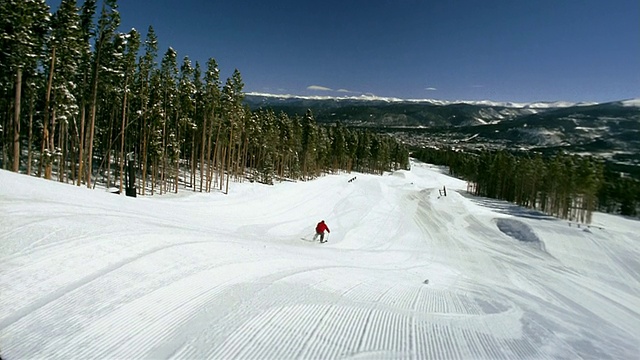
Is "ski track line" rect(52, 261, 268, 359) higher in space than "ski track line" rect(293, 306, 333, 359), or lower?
higher

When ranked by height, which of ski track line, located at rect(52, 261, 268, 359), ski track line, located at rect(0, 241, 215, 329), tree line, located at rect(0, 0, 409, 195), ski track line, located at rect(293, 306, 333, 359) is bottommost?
ski track line, located at rect(293, 306, 333, 359)

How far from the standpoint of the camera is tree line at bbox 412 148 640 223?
51500mm

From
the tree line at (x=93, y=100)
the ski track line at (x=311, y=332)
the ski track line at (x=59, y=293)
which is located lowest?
the ski track line at (x=311, y=332)

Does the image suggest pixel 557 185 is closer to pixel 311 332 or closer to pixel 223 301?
pixel 311 332

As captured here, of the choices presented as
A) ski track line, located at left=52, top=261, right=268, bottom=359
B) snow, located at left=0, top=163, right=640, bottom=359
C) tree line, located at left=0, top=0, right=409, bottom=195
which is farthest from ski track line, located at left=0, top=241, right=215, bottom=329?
tree line, located at left=0, top=0, right=409, bottom=195

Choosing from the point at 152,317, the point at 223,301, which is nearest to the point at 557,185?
the point at 223,301

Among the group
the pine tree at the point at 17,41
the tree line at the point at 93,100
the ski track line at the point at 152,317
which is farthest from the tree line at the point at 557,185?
the pine tree at the point at 17,41

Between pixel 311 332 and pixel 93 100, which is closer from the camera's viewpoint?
pixel 311 332

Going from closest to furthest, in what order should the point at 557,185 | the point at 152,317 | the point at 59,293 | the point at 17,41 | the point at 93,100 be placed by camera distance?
the point at 152,317 < the point at 59,293 < the point at 17,41 < the point at 93,100 < the point at 557,185

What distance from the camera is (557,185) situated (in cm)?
5572

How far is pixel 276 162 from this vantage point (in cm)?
6569

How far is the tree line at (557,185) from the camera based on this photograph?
5150 centimetres

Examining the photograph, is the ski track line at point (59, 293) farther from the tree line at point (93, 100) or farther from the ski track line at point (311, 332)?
the tree line at point (93, 100)

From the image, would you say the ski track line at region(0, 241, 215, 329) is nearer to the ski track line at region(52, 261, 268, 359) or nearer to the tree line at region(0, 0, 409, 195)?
the ski track line at region(52, 261, 268, 359)
